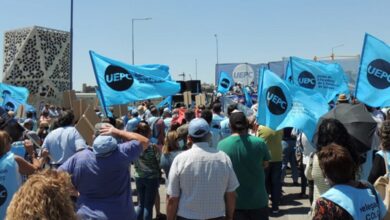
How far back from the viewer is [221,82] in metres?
24.2

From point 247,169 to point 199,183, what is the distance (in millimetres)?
891

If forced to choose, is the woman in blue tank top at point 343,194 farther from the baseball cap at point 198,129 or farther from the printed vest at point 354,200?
the baseball cap at point 198,129

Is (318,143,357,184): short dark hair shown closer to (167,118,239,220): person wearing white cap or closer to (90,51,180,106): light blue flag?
(167,118,239,220): person wearing white cap

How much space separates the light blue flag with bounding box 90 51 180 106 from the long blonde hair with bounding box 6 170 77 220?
18.2 feet

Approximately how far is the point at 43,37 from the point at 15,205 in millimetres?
70314

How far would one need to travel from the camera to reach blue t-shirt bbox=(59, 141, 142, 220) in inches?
159

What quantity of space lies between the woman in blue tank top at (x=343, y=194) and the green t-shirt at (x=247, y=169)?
6.10 feet

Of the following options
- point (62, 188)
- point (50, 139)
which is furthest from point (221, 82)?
point (62, 188)

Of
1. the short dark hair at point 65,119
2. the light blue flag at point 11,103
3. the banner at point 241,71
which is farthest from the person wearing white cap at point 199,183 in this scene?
the banner at point 241,71

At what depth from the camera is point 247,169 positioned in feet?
15.6

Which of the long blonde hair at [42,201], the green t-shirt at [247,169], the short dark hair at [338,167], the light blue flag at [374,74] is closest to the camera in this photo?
the long blonde hair at [42,201]

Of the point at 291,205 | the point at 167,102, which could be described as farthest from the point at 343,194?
the point at 167,102

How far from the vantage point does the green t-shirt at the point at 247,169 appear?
4.74 metres

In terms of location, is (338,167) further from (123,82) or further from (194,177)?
(123,82)
